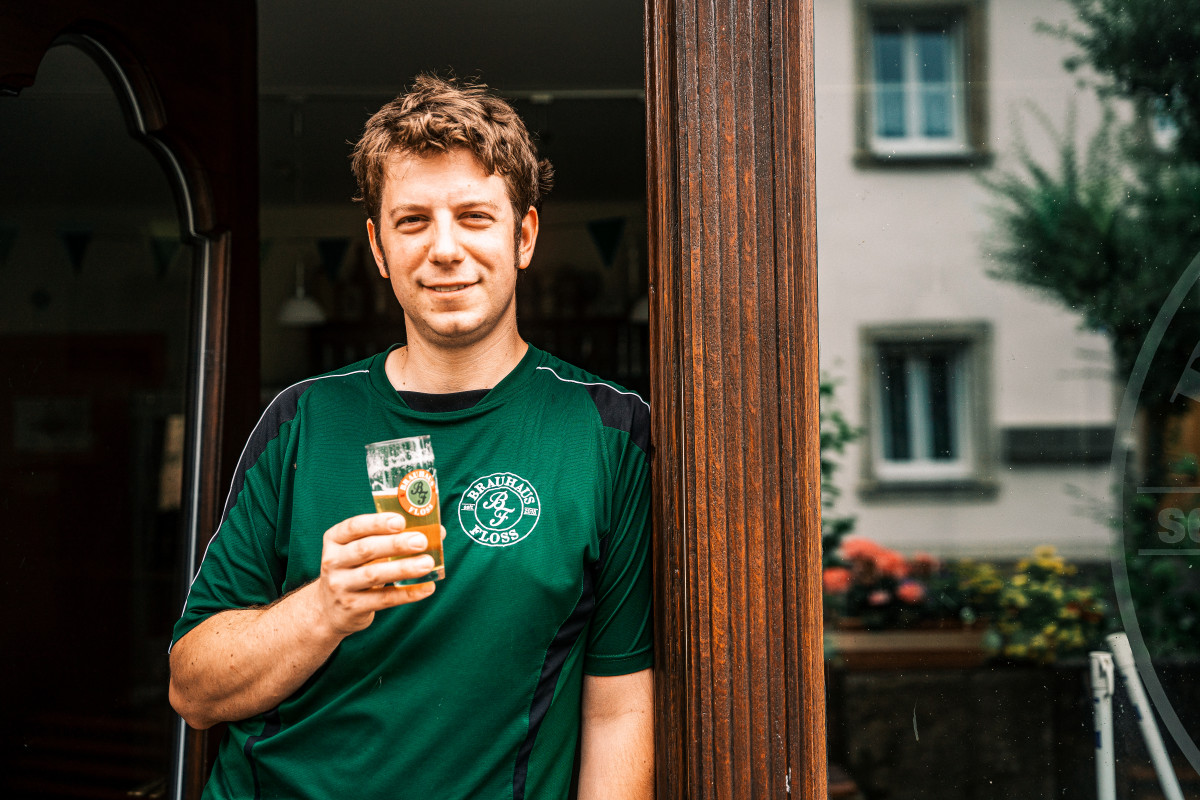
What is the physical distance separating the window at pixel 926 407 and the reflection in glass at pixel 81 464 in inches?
73.8

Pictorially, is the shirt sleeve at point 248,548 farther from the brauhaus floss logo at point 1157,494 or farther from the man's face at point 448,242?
the brauhaus floss logo at point 1157,494

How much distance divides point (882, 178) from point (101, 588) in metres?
2.54

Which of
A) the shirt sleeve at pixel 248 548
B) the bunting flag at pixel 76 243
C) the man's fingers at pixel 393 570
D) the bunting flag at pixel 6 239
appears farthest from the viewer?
the bunting flag at pixel 76 243

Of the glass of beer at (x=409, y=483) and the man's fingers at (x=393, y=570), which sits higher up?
the glass of beer at (x=409, y=483)

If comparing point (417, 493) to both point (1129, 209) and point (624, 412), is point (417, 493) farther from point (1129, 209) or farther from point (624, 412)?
point (1129, 209)

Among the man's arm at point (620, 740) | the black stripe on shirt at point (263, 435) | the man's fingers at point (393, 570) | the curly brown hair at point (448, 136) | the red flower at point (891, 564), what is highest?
the curly brown hair at point (448, 136)

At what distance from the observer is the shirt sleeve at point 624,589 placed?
1372mm

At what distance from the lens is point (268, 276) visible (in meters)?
6.21

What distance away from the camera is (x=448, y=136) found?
134 centimetres

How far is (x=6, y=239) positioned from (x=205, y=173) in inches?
37.1

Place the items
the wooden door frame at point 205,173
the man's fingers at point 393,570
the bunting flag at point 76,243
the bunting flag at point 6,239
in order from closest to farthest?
the man's fingers at point 393,570
the wooden door frame at point 205,173
the bunting flag at point 6,239
the bunting flag at point 76,243

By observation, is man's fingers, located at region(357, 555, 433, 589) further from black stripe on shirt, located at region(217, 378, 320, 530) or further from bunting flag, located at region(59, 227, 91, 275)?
bunting flag, located at region(59, 227, 91, 275)

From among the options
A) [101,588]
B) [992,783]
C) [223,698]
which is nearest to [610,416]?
[223,698]

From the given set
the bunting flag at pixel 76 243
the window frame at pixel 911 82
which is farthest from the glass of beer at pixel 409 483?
the bunting flag at pixel 76 243
